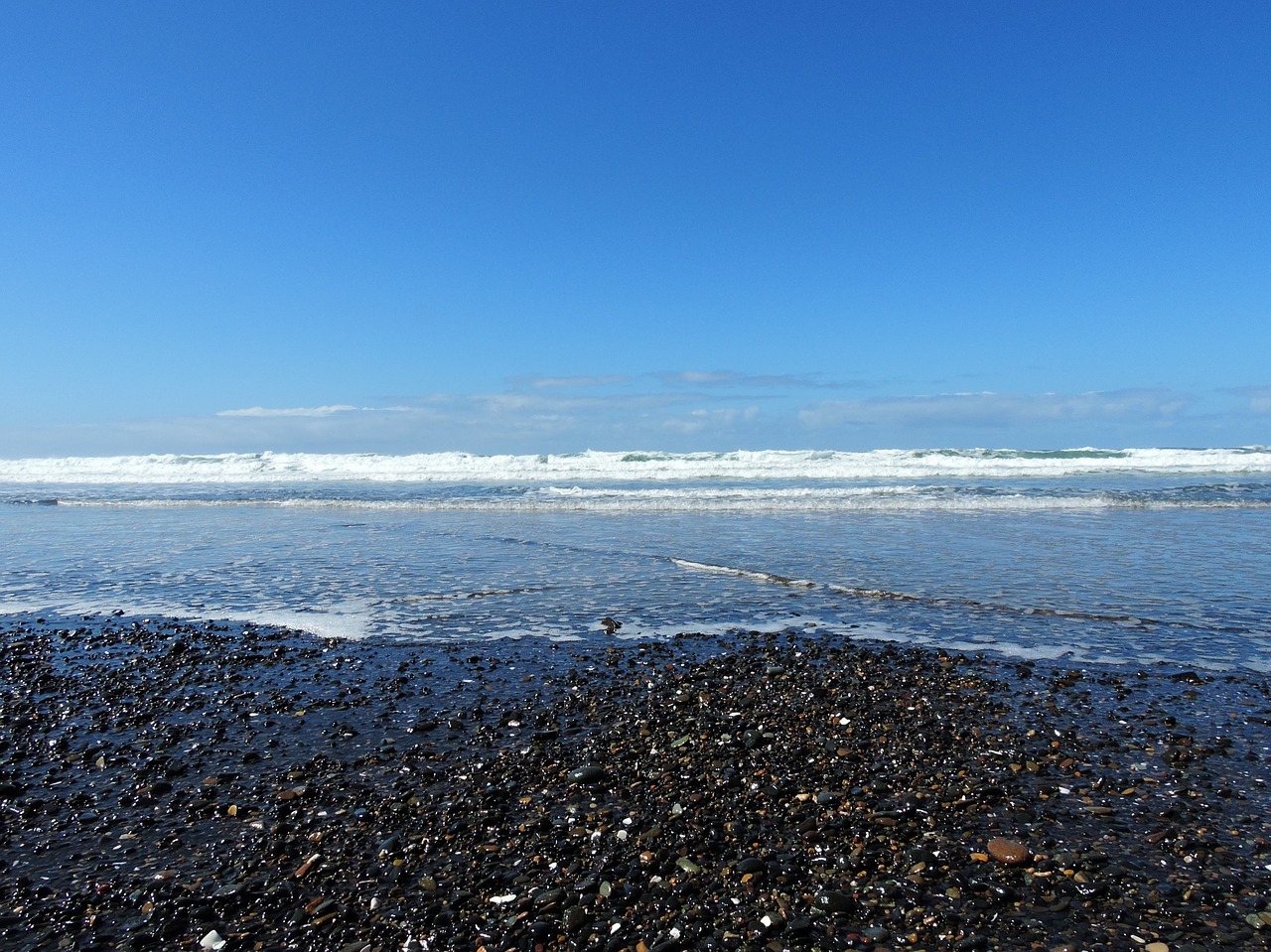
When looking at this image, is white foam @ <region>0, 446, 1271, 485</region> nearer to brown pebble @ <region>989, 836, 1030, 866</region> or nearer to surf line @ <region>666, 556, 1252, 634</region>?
surf line @ <region>666, 556, 1252, 634</region>

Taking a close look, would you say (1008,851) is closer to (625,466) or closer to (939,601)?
(939,601)

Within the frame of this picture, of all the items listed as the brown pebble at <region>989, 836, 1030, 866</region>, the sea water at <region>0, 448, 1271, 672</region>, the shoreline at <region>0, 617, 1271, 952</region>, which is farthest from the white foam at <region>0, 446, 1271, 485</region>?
the brown pebble at <region>989, 836, 1030, 866</region>

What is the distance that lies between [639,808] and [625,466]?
47260mm

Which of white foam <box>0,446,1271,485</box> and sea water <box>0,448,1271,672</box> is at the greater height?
white foam <box>0,446,1271,485</box>

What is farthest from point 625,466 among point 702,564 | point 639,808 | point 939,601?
point 639,808

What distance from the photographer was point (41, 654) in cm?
795

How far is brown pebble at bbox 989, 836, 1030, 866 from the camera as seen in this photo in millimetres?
3814

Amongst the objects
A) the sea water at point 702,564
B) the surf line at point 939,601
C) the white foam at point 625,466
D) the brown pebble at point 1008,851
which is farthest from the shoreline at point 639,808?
the white foam at point 625,466

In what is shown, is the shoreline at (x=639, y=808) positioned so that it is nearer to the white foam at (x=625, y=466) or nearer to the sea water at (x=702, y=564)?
the sea water at (x=702, y=564)

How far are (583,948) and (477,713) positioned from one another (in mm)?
2965

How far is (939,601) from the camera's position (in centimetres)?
1002

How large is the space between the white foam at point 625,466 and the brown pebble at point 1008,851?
115 ft

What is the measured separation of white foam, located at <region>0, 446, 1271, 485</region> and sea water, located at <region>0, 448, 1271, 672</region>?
1200 centimetres

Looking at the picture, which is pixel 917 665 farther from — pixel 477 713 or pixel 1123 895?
pixel 477 713
